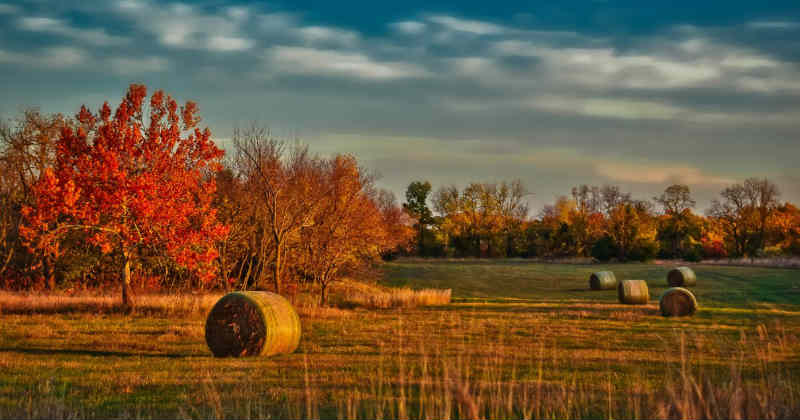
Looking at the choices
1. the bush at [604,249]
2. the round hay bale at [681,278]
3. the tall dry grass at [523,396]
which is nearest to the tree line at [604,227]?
the bush at [604,249]

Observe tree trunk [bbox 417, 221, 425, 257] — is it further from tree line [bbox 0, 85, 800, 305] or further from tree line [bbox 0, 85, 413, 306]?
tree line [bbox 0, 85, 413, 306]

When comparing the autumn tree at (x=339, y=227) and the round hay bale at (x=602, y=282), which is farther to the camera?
the round hay bale at (x=602, y=282)

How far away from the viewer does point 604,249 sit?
2761 inches

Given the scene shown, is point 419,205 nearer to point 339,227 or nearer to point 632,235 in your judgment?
point 632,235

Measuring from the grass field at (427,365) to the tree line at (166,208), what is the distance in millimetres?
2962

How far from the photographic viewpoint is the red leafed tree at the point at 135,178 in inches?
902

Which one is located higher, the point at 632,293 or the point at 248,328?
the point at 248,328

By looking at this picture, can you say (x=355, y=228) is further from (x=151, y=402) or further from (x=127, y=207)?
(x=151, y=402)

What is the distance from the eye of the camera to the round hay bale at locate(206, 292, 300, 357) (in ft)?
49.1

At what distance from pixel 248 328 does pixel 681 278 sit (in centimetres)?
3384

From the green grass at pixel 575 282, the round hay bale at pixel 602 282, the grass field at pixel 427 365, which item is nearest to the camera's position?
the grass field at pixel 427 365

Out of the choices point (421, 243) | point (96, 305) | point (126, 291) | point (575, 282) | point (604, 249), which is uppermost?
point (421, 243)

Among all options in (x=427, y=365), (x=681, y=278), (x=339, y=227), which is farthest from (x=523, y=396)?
(x=681, y=278)

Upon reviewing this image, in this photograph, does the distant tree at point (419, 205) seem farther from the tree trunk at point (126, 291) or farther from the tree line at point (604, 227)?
the tree trunk at point (126, 291)
